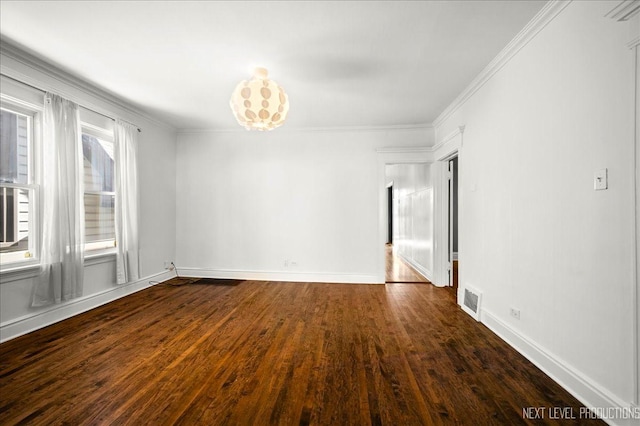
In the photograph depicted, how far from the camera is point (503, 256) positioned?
2676 millimetres

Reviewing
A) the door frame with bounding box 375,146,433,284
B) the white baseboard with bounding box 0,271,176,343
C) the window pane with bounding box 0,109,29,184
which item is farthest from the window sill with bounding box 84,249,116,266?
the door frame with bounding box 375,146,433,284

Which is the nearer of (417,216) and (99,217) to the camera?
(99,217)

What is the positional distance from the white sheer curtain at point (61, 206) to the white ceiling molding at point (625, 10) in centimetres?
485

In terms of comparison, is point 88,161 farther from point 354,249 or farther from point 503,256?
point 503,256

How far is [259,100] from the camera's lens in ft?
8.53

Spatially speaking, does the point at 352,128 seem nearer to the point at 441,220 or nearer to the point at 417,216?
the point at 441,220

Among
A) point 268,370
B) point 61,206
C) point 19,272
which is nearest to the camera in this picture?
point 268,370

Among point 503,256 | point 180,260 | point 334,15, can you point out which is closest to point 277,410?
point 503,256

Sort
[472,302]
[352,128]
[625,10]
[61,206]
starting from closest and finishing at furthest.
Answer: [625,10] → [61,206] → [472,302] → [352,128]

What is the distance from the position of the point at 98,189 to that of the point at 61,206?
2.44 ft

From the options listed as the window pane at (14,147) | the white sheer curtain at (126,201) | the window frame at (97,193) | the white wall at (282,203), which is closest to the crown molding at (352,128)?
the white wall at (282,203)

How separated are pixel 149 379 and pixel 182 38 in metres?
2.86

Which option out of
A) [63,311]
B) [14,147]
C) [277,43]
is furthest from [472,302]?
[14,147]

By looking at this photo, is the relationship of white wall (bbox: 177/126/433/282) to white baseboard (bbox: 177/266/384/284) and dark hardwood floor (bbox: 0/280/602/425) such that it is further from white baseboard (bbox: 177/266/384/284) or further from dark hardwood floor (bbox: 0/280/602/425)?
dark hardwood floor (bbox: 0/280/602/425)
